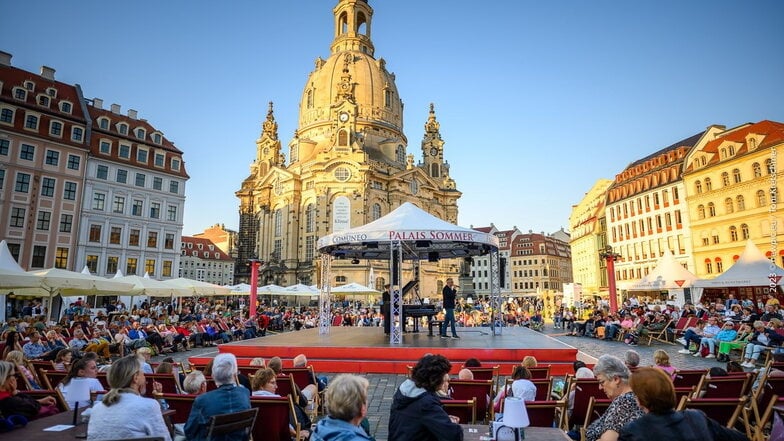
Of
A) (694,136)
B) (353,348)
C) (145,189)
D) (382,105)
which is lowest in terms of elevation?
(353,348)

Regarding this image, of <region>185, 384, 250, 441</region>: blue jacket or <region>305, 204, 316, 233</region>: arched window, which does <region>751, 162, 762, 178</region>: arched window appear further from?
<region>185, 384, 250, 441</region>: blue jacket

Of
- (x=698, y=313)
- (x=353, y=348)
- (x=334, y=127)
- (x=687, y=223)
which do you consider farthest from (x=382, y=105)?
(x=353, y=348)

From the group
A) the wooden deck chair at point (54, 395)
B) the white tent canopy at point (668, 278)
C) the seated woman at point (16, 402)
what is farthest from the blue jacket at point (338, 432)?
the white tent canopy at point (668, 278)

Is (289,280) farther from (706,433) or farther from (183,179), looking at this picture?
(706,433)

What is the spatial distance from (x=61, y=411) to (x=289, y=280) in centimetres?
5247

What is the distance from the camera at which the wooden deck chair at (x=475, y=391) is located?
6102mm

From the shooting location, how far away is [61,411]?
5523mm

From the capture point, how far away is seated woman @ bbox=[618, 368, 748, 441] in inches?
119

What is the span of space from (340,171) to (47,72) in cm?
2987

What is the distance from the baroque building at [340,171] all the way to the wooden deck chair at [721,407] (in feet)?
162

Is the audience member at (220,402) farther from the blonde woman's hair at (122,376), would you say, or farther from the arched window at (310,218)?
the arched window at (310,218)

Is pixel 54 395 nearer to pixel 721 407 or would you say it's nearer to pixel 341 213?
pixel 721 407

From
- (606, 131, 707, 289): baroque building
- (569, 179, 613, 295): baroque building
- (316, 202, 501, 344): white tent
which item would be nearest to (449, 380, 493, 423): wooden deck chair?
(316, 202, 501, 344): white tent

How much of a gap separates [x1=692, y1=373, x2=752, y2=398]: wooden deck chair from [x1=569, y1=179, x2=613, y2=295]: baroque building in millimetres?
57336
